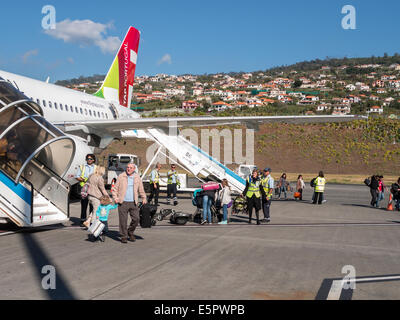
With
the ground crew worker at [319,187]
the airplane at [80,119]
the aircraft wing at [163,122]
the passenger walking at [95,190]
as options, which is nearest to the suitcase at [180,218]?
the passenger walking at [95,190]

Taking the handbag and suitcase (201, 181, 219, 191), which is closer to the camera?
the handbag

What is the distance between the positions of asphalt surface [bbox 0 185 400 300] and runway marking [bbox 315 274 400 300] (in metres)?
0.02

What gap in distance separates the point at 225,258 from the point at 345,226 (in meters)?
6.21

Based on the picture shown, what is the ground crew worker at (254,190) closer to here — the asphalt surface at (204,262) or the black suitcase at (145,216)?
the asphalt surface at (204,262)

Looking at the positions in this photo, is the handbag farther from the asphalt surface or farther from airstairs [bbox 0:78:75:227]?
airstairs [bbox 0:78:75:227]

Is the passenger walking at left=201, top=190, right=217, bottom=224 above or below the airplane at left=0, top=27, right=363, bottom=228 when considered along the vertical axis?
below

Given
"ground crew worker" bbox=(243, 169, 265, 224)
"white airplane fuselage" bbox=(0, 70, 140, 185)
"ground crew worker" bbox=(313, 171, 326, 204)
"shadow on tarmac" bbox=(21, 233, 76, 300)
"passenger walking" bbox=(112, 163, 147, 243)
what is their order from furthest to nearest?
"ground crew worker" bbox=(313, 171, 326, 204) < "ground crew worker" bbox=(243, 169, 265, 224) < "white airplane fuselage" bbox=(0, 70, 140, 185) < "passenger walking" bbox=(112, 163, 147, 243) < "shadow on tarmac" bbox=(21, 233, 76, 300)

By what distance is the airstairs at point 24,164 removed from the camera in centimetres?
998

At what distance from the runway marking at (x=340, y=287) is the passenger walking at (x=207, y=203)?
6.64m

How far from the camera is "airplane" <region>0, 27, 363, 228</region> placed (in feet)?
36.9

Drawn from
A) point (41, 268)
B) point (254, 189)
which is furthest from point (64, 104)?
point (41, 268)

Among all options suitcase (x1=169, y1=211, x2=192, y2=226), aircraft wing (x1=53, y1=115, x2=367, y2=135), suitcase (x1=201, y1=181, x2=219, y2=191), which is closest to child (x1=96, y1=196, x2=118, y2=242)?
suitcase (x1=169, y1=211, x2=192, y2=226)

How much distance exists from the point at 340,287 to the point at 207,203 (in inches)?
283
